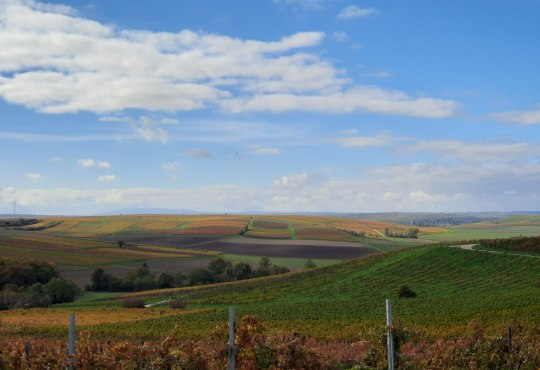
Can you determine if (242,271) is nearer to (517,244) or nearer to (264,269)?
(264,269)

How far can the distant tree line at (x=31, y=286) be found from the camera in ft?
248

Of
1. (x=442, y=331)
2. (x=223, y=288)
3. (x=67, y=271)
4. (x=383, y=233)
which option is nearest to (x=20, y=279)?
(x=67, y=271)

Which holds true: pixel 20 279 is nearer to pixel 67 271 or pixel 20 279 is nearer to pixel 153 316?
pixel 67 271

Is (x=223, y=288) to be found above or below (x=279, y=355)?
below

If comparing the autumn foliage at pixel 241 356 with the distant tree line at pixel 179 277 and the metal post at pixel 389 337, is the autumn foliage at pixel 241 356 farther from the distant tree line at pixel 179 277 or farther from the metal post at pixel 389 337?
the distant tree line at pixel 179 277

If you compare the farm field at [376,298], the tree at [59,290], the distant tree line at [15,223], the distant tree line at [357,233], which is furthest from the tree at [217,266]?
the distant tree line at [15,223]

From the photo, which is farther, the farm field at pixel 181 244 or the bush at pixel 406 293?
the farm field at pixel 181 244

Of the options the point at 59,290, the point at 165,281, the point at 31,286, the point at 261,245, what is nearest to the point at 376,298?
the point at 165,281

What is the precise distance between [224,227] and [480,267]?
366 feet

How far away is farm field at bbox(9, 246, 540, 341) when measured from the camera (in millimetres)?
41344

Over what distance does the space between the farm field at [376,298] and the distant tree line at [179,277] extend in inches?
310

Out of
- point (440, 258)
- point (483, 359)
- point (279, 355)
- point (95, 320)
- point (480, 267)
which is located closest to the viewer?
point (279, 355)

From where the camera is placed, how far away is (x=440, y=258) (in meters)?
79.0

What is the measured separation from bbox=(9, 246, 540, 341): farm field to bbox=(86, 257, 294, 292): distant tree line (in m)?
7.87
